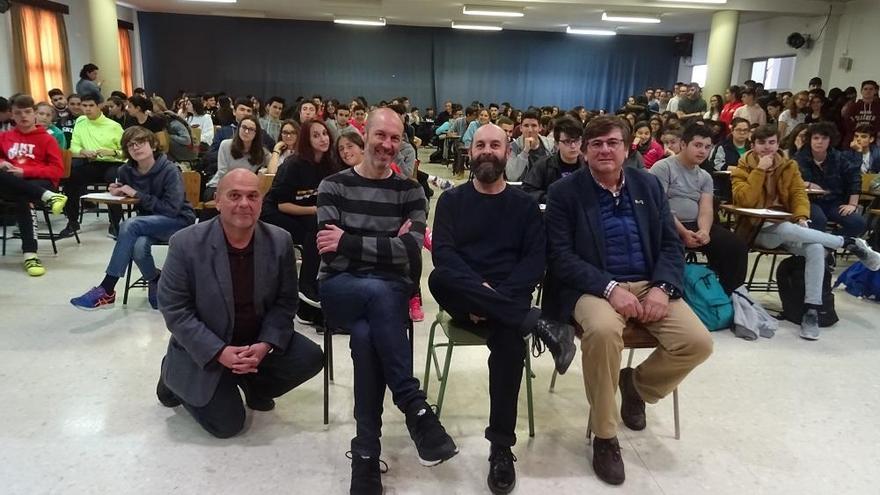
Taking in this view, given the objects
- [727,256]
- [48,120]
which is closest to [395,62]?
[48,120]

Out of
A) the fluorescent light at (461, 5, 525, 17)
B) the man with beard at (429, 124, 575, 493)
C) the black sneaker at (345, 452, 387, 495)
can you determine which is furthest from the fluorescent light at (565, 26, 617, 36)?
the black sneaker at (345, 452, 387, 495)

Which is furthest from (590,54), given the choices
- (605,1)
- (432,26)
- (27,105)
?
(27,105)

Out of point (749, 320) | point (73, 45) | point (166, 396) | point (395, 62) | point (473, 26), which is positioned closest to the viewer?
point (166, 396)

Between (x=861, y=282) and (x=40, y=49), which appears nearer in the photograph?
(x=861, y=282)

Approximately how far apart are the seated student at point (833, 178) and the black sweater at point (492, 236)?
10.3 feet

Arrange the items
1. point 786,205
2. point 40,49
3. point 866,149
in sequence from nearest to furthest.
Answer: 1. point 786,205
2. point 866,149
3. point 40,49

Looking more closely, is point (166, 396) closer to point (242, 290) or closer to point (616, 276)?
point (242, 290)

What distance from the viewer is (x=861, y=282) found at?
412 centimetres

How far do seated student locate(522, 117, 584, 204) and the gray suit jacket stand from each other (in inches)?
69.7

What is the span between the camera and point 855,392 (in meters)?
2.74

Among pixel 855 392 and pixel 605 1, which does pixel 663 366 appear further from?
pixel 605 1

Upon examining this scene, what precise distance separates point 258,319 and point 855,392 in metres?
2.69

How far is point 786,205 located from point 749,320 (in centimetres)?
84

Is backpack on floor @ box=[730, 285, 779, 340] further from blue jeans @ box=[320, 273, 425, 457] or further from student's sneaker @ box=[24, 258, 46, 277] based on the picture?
student's sneaker @ box=[24, 258, 46, 277]
